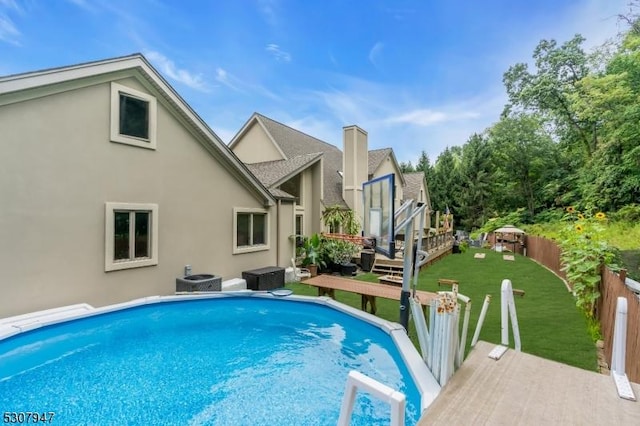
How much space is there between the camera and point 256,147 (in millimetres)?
21984

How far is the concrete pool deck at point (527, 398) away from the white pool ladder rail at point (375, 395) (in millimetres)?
587

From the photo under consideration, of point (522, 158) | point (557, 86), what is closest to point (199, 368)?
point (557, 86)

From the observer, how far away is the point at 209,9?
44.9 feet

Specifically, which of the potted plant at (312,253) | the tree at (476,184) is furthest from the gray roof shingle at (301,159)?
the tree at (476,184)

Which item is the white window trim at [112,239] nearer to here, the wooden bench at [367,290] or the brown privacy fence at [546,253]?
the wooden bench at [367,290]

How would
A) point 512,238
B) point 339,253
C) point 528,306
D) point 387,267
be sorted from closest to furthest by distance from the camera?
point 528,306, point 339,253, point 387,267, point 512,238

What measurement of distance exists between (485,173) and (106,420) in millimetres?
41576

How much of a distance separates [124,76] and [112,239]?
4419 mm

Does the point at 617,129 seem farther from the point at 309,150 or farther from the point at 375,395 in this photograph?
the point at 375,395

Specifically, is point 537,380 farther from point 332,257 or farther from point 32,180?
point 332,257

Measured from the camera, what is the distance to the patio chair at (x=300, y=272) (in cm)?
1344

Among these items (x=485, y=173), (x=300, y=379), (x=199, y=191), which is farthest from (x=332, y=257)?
(x=485, y=173)

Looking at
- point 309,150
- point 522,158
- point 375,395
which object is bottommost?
point 375,395

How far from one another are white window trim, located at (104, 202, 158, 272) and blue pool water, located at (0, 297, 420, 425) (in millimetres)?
1391
